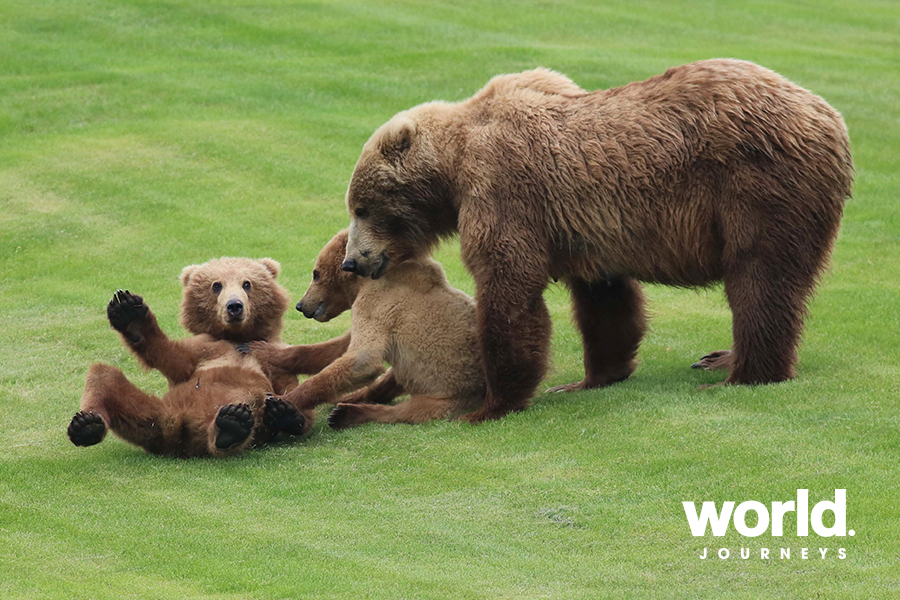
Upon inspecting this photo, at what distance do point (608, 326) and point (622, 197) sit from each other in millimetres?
1307

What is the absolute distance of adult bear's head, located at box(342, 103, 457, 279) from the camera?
9.20 m

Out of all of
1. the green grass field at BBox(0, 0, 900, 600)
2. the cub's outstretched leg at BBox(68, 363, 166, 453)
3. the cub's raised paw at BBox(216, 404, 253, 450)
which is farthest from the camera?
the cub's outstretched leg at BBox(68, 363, 166, 453)

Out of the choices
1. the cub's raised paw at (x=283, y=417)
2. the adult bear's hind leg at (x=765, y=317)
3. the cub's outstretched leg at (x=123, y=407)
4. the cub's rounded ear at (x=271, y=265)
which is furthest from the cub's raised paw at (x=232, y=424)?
the adult bear's hind leg at (x=765, y=317)

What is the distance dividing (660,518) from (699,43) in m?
19.0

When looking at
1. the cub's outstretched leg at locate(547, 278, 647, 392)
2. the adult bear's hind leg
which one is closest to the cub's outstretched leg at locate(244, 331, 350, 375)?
the cub's outstretched leg at locate(547, 278, 647, 392)

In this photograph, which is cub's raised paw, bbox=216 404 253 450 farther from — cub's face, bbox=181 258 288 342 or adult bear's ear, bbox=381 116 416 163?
adult bear's ear, bbox=381 116 416 163

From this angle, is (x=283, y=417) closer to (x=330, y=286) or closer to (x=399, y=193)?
(x=330, y=286)

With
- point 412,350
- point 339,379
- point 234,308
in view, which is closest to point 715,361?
point 412,350

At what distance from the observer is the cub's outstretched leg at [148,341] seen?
337 inches

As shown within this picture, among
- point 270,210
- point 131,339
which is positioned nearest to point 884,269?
point 270,210

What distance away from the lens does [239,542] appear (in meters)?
6.55

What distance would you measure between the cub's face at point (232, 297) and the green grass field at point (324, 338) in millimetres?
1088

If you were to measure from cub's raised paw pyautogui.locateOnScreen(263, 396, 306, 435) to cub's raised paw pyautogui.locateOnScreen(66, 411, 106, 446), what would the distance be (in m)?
1.14

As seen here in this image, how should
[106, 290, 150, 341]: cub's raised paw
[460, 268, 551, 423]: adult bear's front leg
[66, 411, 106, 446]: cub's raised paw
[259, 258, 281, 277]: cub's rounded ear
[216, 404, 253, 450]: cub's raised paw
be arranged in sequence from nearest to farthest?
[66, 411, 106, 446]: cub's raised paw
[216, 404, 253, 450]: cub's raised paw
[106, 290, 150, 341]: cub's raised paw
[460, 268, 551, 423]: adult bear's front leg
[259, 258, 281, 277]: cub's rounded ear
